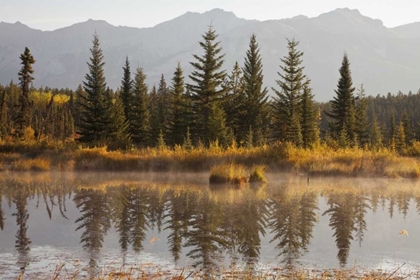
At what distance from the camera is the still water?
8.30m

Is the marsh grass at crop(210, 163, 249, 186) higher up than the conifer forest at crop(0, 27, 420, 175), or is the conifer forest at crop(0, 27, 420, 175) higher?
the conifer forest at crop(0, 27, 420, 175)

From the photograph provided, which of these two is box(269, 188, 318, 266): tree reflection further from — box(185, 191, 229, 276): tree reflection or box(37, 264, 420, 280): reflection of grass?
box(185, 191, 229, 276): tree reflection

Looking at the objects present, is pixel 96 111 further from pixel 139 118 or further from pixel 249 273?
pixel 249 273

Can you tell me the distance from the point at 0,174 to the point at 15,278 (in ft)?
51.8

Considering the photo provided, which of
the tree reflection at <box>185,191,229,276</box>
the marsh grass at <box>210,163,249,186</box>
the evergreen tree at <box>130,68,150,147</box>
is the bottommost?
the tree reflection at <box>185,191,229,276</box>

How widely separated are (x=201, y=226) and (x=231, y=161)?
11151 millimetres

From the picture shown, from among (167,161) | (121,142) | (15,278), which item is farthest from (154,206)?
(121,142)

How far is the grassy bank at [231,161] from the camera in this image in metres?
22.5

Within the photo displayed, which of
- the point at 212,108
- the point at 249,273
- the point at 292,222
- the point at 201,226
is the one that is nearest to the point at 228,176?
the point at 292,222

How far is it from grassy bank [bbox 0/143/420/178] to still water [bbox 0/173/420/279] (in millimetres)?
3364

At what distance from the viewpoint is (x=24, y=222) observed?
11.8 meters

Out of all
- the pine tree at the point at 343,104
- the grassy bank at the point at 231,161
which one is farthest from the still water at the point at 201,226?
the pine tree at the point at 343,104

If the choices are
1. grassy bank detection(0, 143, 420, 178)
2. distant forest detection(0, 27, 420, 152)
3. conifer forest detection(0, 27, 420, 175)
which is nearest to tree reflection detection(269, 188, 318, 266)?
grassy bank detection(0, 143, 420, 178)

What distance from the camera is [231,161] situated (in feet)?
72.9
